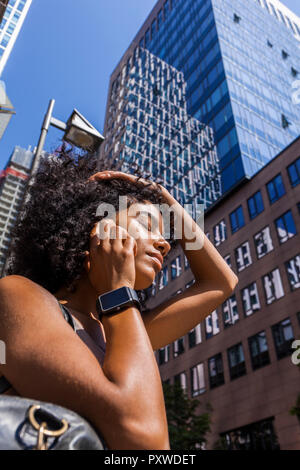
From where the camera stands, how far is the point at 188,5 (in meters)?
58.8

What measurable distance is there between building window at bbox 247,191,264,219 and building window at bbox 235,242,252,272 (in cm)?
280

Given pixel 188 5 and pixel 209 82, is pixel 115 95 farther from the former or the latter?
pixel 209 82

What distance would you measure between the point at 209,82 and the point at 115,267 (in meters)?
50.1

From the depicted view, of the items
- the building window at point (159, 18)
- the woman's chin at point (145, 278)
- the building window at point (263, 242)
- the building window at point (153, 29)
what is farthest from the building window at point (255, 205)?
the building window at point (159, 18)

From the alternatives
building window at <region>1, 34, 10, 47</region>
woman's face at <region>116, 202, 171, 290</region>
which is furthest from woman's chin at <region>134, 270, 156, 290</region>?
building window at <region>1, 34, 10, 47</region>

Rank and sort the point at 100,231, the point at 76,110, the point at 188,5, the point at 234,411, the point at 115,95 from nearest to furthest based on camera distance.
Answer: the point at 100,231, the point at 76,110, the point at 234,411, the point at 188,5, the point at 115,95

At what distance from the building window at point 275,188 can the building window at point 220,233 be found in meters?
5.45

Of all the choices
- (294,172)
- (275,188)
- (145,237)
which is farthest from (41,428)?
(275,188)

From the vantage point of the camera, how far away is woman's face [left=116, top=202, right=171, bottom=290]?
194 centimetres

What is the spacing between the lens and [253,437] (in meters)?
24.1

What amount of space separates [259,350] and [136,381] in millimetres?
27142

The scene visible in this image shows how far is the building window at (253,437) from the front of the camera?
902 inches

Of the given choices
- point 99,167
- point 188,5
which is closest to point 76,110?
point 99,167

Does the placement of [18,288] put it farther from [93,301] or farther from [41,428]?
[93,301]
